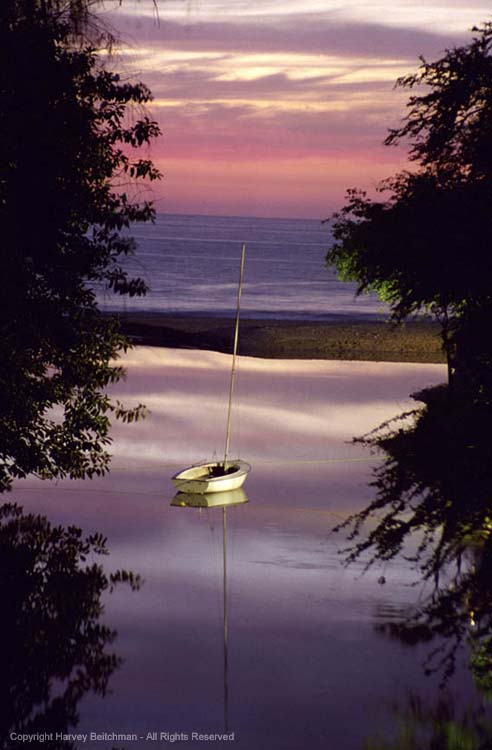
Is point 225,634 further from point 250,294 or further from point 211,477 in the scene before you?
point 250,294

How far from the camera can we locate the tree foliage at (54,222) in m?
20.9

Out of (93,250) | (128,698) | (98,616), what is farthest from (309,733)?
(93,250)

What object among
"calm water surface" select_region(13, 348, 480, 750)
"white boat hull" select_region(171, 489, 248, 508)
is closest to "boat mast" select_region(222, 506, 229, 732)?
"calm water surface" select_region(13, 348, 480, 750)

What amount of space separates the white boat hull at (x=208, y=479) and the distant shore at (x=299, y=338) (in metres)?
33.5

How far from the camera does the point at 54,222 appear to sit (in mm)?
21766

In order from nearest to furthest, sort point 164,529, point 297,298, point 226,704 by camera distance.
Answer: point 226,704 < point 164,529 < point 297,298

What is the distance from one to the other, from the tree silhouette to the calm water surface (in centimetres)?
41

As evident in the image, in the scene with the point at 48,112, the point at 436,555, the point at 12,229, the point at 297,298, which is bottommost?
the point at 436,555

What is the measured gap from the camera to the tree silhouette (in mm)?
17828

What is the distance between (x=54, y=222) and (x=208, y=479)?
13.6 m

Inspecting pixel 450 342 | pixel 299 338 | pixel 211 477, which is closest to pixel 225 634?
pixel 450 342

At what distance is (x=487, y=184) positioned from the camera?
2492cm

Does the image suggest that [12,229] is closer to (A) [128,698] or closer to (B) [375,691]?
(A) [128,698]

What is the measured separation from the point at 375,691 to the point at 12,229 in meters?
9.47
